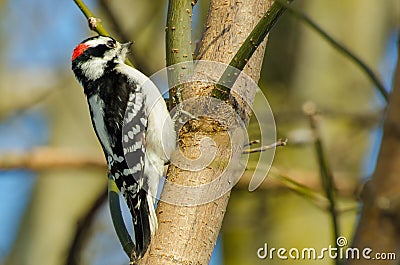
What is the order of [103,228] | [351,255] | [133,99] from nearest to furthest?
[351,255] < [133,99] < [103,228]

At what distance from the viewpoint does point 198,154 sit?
173cm

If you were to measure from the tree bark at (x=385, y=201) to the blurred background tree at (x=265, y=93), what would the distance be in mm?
2645

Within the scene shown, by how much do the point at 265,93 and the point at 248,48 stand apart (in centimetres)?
331

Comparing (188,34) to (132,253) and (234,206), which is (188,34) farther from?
(234,206)

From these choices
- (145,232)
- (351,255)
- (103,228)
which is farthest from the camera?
(103,228)

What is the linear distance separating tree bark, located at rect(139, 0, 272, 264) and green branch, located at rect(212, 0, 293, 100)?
12cm

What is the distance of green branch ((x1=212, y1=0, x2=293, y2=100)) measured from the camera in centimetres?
152

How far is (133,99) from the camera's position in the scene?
9.66ft

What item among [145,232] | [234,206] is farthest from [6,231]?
[145,232]

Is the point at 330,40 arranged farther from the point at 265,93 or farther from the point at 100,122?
the point at 265,93

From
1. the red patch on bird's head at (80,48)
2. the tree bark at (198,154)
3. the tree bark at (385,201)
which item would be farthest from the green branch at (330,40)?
the red patch on bird's head at (80,48)

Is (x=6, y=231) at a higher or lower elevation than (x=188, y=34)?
higher

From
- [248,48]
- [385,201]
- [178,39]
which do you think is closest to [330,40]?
[248,48]

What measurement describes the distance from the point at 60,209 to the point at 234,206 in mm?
1542
